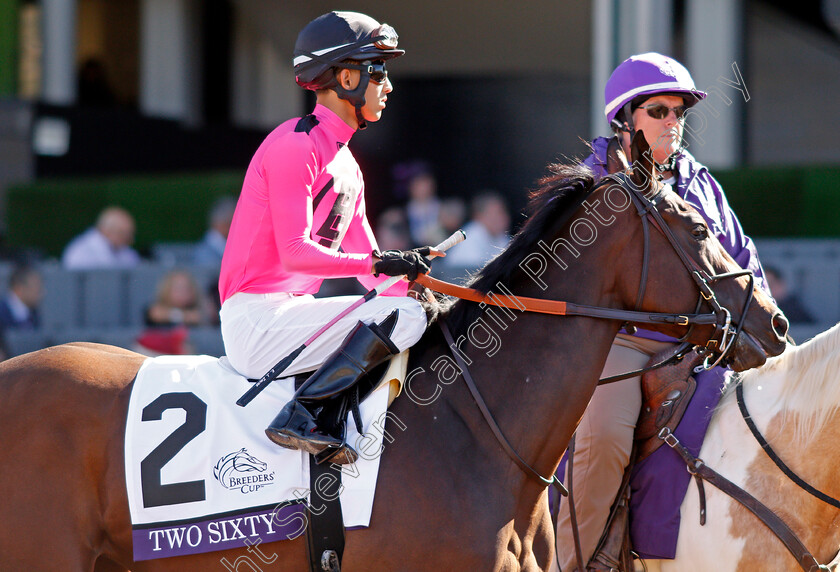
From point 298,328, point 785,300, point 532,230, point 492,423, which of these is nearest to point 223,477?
point 298,328

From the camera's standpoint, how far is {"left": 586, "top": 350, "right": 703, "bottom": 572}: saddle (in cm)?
347

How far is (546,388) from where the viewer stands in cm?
298

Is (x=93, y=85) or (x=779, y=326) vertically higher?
(x=93, y=85)

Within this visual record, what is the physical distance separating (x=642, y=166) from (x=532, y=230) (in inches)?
15.8

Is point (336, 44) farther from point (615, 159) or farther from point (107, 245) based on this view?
point (107, 245)

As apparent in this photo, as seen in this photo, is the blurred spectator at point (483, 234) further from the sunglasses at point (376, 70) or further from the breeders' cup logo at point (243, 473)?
the breeders' cup logo at point (243, 473)

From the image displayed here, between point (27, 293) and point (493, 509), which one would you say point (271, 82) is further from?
point (493, 509)

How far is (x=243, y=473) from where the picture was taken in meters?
2.89

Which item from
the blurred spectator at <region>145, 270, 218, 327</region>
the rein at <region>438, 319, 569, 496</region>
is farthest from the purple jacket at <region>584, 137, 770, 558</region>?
the blurred spectator at <region>145, 270, 218, 327</region>

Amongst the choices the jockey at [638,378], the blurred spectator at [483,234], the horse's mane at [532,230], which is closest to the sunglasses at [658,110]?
the jockey at [638,378]

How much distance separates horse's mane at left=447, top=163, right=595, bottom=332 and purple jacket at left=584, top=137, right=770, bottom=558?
0.36m

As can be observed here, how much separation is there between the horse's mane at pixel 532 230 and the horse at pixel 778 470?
106 centimetres

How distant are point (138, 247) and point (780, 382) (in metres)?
8.88

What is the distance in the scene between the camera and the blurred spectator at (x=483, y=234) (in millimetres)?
8273
